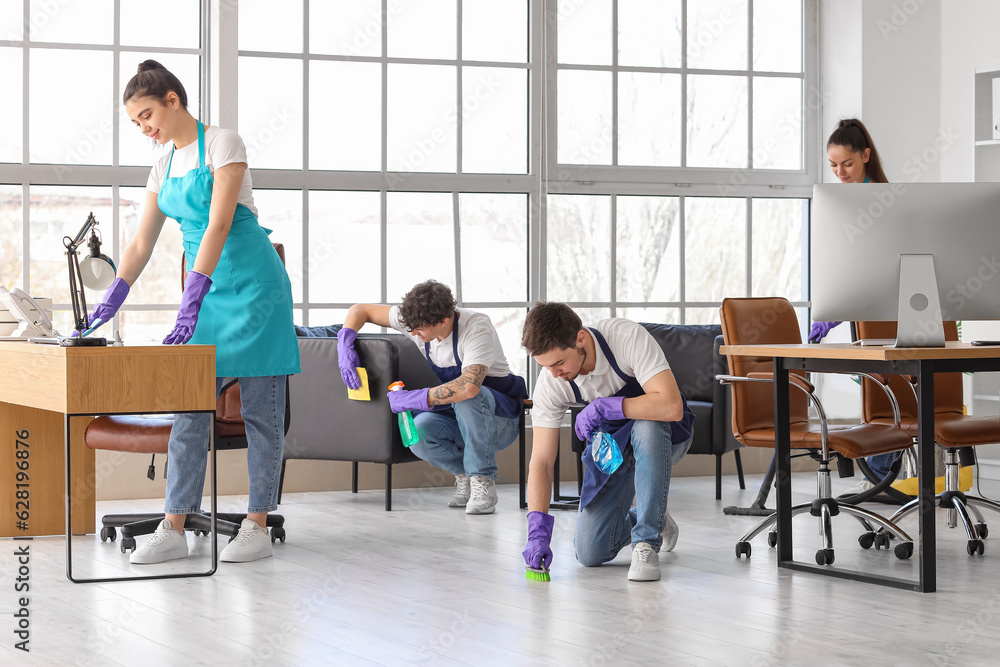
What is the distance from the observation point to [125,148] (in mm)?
5250

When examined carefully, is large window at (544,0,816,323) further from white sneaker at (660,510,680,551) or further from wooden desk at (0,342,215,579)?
wooden desk at (0,342,215,579)

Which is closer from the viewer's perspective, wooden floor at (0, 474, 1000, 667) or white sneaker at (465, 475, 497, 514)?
wooden floor at (0, 474, 1000, 667)

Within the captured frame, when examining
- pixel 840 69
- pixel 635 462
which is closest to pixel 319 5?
pixel 840 69

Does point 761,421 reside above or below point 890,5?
Answer: below

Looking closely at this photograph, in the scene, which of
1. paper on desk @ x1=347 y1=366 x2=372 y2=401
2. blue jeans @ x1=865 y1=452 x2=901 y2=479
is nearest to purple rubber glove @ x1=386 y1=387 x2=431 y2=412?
paper on desk @ x1=347 y1=366 x2=372 y2=401

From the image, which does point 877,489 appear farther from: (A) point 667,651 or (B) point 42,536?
(B) point 42,536

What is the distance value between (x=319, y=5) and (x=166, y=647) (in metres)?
3.69

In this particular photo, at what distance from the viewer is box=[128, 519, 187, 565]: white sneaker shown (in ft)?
11.4

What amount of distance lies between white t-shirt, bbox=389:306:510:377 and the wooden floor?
2.48ft

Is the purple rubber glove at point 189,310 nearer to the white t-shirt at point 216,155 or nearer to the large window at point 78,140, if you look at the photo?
the white t-shirt at point 216,155

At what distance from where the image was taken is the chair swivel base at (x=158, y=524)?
3.72 metres

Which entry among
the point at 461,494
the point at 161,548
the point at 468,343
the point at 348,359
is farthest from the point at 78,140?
the point at 161,548

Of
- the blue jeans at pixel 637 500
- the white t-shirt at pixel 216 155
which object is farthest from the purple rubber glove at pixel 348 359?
the blue jeans at pixel 637 500

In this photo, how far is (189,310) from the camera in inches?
129
